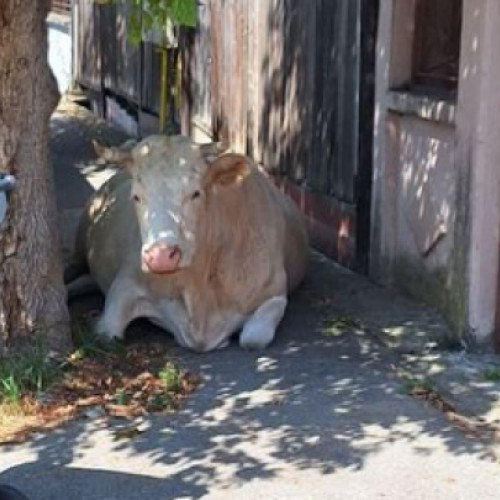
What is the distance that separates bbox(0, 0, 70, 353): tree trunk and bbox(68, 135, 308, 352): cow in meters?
0.52

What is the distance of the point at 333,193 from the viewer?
29.9 ft

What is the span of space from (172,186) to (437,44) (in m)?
2.11

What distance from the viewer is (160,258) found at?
640cm

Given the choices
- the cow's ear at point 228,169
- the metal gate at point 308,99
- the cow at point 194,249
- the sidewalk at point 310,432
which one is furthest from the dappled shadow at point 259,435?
the metal gate at point 308,99

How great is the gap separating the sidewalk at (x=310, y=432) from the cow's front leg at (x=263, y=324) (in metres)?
0.08

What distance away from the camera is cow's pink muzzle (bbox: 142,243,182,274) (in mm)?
6398

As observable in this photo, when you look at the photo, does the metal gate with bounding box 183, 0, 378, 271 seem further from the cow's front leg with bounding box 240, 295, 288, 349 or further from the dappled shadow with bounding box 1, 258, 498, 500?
the dappled shadow with bounding box 1, 258, 498, 500

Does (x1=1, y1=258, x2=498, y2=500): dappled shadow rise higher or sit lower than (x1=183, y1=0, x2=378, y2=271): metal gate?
lower

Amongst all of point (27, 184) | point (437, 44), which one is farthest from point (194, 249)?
point (437, 44)

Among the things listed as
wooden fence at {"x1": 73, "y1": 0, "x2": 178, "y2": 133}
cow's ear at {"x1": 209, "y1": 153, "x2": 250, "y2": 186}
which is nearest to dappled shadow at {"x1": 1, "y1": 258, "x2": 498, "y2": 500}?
cow's ear at {"x1": 209, "y1": 153, "x2": 250, "y2": 186}

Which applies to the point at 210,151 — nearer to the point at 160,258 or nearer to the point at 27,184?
the point at 160,258

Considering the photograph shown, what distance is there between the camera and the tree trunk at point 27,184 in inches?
245

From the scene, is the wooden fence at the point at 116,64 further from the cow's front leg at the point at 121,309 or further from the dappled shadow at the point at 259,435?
the dappled shadow at the point at 259,435

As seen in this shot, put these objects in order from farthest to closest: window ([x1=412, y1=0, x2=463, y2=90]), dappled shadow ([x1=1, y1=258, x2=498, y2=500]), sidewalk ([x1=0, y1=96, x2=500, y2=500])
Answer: window ([x1=412, y1=0, x2=463, y2=90]) < dappled shadow ([x1=1, y1=258, x2=498, y2=500]) < sidewalk ([x1=0, y1=96, x2=500, y2=500])
